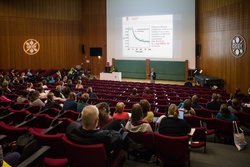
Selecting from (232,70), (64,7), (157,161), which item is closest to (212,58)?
(232,70)

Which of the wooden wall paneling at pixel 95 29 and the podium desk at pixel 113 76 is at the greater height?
the wooden wall paneling at pixel 95 29

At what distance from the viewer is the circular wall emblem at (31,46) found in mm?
21036

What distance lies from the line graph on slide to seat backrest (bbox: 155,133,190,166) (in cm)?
1760

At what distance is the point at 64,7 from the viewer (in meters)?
23.1

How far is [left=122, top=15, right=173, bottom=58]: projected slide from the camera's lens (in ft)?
68.9

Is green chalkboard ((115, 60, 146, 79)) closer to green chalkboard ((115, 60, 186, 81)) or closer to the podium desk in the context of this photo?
green chalkboard ((115, 60, 186, 81))

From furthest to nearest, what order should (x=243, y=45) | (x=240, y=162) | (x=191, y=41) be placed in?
(x=191, y=41) < (x=243, y=45) < (x=240, y=162)

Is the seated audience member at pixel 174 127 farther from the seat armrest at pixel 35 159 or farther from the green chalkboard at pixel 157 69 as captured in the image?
the green chalkboard at pixel 157 69

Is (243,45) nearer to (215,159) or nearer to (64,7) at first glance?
(215,159)

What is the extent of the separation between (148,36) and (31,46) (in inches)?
362

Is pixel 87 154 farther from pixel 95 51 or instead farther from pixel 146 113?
pixel 95 51

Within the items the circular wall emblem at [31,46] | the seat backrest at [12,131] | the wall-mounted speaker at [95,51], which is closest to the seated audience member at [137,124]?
the seat backrest at [12,131]

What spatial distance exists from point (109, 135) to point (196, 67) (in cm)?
1826

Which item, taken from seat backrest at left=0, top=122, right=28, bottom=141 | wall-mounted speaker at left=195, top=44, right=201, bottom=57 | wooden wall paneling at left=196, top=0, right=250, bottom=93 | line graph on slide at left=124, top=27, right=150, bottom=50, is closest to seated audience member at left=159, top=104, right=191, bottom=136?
seat backrest at left=0, top=122, right=28, bottom=141
